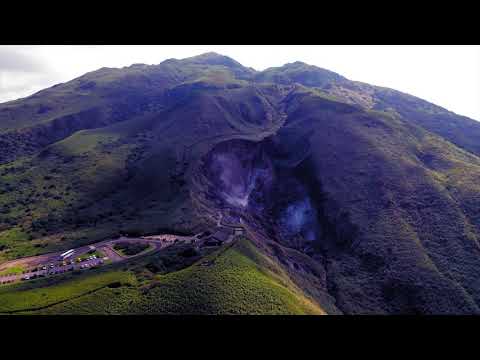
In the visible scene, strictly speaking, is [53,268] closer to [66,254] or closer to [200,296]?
[66,254]

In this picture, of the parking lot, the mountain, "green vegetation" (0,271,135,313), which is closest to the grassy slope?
the mountain

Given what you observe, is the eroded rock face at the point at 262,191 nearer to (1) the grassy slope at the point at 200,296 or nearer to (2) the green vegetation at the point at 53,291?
(1) the grassy slope at the point at 200,296

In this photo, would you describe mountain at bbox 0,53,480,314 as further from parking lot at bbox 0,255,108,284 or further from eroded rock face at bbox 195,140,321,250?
parking lot at bbox 0,255,108,284

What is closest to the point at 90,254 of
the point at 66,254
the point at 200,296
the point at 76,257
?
the point at 76,257

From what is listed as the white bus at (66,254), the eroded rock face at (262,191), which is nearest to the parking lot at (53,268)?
the white bus at (66,254)
